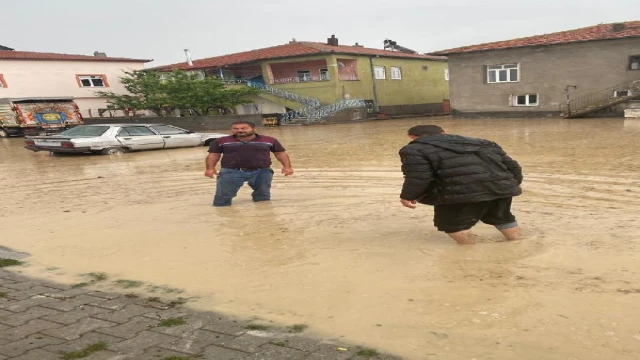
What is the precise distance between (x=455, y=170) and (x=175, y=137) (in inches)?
520

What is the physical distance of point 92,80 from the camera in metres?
34.1

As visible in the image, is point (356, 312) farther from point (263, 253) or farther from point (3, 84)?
point (3, 84)

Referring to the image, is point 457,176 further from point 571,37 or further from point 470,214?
point 571,37

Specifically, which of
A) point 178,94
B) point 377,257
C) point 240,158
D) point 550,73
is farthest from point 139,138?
point 550,73

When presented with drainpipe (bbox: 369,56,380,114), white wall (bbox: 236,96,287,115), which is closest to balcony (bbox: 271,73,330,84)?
white wall (bbox: 236,96,287,115)

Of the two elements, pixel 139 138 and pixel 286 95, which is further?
Answer: pixel 286 95

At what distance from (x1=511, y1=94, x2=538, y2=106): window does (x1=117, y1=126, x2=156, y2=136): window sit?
67.1 ft

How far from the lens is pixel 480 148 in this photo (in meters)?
3.91

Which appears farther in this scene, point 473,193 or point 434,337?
point 473,193

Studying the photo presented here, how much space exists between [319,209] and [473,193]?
2.88 m

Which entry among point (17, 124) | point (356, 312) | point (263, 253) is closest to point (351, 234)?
point (263, 253)

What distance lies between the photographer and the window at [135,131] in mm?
14203

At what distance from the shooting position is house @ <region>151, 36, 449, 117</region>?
31109 mm

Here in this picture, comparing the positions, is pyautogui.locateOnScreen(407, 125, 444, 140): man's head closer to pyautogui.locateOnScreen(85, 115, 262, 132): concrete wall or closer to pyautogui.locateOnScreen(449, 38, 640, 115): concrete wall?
pyautogui.locateOnScreen(449, 38, 640, 115): concrete wall
